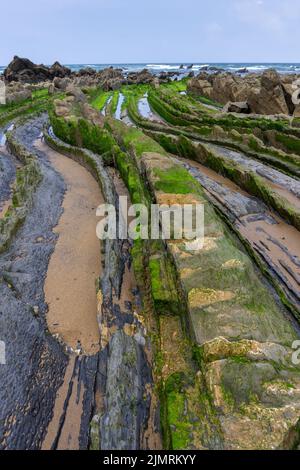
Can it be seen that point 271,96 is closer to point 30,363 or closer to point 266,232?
point 266,232

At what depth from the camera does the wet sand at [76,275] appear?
9883 mm

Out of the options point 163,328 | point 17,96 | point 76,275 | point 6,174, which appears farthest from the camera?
point 17,96

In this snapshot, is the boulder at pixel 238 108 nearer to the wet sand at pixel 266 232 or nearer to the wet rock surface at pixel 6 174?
the wet sand at pixel 266 232

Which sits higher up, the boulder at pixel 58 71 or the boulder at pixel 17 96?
the boulder at pixel 58 71

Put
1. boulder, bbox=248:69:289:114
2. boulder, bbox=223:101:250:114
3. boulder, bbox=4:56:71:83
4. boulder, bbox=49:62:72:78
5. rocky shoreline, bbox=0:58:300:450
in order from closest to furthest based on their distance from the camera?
rocky shoreline, bbox=0:58:300:450
boulder, bbox=248:69:289:114
boulder, bbox=223:101:250:114
boulder, bbox=4:56:71:83
boulder, bbox=49:62:72:78

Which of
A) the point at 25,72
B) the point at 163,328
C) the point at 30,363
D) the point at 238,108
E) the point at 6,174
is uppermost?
the point at 25,72

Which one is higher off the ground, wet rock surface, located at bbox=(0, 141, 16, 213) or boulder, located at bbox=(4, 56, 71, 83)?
boulder, located at bbox=(4, 56, 71, 83)

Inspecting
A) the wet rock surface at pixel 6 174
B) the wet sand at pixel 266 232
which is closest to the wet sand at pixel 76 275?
the wet rock surface at pixel 6 174

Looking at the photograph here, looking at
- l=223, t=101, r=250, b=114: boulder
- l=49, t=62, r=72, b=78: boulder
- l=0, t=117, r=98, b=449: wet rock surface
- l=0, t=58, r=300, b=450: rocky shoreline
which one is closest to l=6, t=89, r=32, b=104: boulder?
l=223, t=101, r=250, b=114: boulder

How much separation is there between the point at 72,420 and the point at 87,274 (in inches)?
226

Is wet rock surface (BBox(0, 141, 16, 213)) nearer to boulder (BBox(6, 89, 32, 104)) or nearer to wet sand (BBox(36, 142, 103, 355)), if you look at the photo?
wet sand (BBox(36, 142, 103, 355))

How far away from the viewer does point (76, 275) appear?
1253cm

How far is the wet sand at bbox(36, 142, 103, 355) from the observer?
32.4 feet

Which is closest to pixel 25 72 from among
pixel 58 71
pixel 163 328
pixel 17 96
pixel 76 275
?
pixel 58 71
